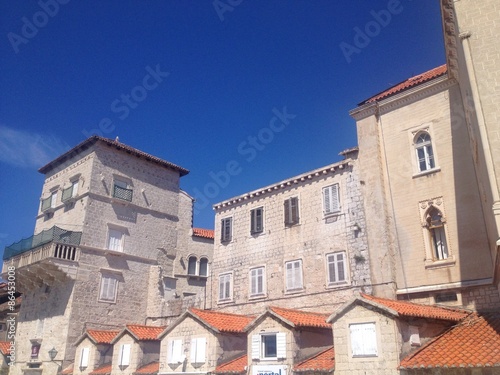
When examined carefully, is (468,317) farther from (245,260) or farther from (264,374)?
(245,260)

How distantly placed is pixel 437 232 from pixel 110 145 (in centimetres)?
2331

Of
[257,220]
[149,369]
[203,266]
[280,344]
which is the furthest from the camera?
[203,266]

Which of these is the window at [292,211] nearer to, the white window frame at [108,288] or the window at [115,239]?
the window at [115,239]

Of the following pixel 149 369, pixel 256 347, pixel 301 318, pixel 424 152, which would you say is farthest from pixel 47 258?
pixel 424 152

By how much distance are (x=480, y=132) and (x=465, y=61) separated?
2.78 meters

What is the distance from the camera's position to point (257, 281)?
25500 millimetres

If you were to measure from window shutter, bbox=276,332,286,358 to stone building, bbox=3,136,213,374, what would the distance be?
420 inches

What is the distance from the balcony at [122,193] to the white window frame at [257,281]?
12.0m

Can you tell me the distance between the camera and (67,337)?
27.4m

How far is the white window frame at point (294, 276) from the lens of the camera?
23.5 metres

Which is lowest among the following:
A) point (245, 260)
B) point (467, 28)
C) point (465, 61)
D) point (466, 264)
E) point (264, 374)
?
point (264, 374)

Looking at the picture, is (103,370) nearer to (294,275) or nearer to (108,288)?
(108,288)

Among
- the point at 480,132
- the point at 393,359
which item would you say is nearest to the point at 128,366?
the point at 393,359

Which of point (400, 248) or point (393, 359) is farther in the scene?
point (400, 248)
